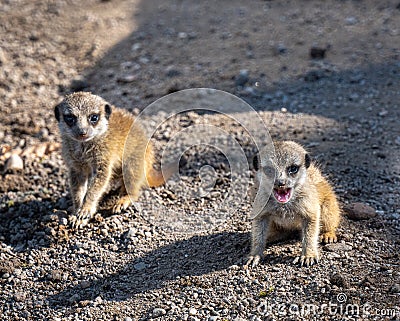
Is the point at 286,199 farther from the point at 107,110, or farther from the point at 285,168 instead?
the point at 107,110

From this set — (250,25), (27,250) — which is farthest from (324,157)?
(250,25)

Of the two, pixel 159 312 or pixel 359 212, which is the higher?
pixel 359 212

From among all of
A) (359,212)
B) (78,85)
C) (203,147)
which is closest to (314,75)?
(203,147)

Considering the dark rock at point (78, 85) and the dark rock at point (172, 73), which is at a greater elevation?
the dark rock at point (172, 73)

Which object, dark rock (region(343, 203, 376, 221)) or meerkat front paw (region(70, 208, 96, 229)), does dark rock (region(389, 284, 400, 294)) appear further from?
meerkat front paw (region(70, 208, 96, 229))

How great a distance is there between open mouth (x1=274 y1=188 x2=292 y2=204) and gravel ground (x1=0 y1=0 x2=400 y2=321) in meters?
0.41

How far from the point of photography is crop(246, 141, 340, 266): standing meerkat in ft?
12.0

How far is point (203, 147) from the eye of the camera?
17.7 feet

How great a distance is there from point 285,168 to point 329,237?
0.68 metres

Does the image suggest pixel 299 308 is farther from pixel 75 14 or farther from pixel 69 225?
pixel 75 14

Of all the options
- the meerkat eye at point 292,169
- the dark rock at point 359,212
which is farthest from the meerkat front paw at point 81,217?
the dark rock at point 359,212

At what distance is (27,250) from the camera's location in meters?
4.24

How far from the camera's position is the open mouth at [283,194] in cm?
365

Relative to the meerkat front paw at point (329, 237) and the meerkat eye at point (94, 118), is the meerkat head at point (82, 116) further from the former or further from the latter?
the meerkat front paw at point (329, 237)
